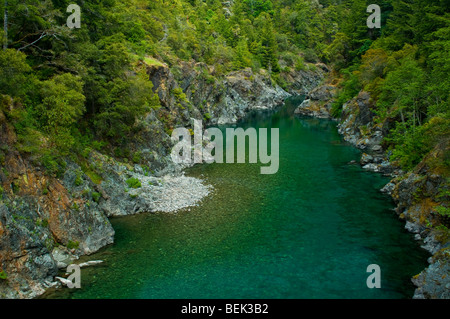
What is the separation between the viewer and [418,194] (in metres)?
28.4

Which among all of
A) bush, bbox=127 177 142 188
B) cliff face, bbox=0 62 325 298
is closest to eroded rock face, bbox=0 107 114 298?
cliff face, bbox=0 62 325 298

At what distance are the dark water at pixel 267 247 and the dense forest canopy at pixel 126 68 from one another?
761cm

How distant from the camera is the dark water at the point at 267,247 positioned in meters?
20.6

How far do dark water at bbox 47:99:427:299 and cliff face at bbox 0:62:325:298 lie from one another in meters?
1.61

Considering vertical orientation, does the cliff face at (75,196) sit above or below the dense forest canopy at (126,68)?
below

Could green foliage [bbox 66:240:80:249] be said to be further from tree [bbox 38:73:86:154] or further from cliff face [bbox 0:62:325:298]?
tree [bbox 38:73:86:154]

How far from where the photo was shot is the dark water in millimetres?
20641

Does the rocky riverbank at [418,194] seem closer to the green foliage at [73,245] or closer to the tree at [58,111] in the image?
the green foliage at [73,245]

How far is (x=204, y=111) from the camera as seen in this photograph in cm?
7281

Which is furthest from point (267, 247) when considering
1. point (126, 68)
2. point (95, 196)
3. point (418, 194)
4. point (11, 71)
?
point (126, 68)

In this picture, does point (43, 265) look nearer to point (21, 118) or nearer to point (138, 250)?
point (138, 250)

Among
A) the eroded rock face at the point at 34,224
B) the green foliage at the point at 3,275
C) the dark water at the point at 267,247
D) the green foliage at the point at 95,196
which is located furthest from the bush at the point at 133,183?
the green foliage at the point at 3,275

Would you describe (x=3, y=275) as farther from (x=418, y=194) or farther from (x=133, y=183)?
(x=418, y=194)

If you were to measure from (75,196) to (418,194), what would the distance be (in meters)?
26.9
